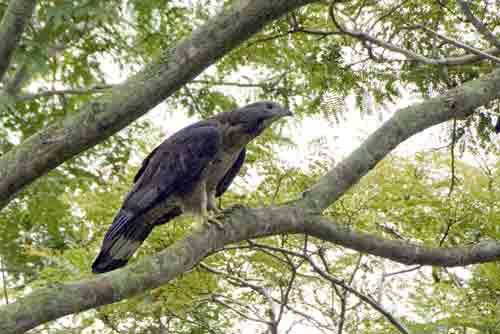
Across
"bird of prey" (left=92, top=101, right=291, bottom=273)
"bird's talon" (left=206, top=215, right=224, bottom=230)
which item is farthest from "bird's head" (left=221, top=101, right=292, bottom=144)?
"bird's talon" (left=206, top=215, right=224, bottom=230)

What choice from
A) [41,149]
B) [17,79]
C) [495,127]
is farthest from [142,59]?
[41,149]

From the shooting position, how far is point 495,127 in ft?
16.4

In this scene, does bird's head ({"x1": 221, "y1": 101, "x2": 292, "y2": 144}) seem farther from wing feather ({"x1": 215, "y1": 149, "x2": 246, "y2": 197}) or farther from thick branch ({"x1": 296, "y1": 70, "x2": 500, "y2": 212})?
thick branch ({"x1": 296, "y1": 70, "x2": 500, "y2": 212})

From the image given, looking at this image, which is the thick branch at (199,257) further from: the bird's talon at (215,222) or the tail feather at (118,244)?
the tail feather at (118,244)

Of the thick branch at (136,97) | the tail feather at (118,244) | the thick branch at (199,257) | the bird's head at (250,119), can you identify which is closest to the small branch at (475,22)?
the thick branch at (199,257)

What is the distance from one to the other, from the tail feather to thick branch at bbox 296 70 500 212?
4.05 ft

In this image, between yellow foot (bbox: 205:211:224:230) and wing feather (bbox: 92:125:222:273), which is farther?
wing feather (bbox: 92:125:222:273)

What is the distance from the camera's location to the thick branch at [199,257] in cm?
271

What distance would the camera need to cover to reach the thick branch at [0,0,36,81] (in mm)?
3436

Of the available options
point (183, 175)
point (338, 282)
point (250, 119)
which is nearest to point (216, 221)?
point (183, 175)

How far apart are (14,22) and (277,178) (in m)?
2.23

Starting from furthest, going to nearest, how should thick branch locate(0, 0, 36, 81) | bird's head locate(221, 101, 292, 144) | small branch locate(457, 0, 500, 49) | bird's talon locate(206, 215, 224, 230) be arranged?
bird's head locate(221, 101, 292, 144), small branch locate(457, 0, 500, 49), bird's talon locate(206, 215, 224, 230), thick branch locate(0, 0, 36, 81)

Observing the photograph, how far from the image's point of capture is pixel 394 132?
3.90 metres

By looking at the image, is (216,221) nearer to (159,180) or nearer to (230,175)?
(159,180)
